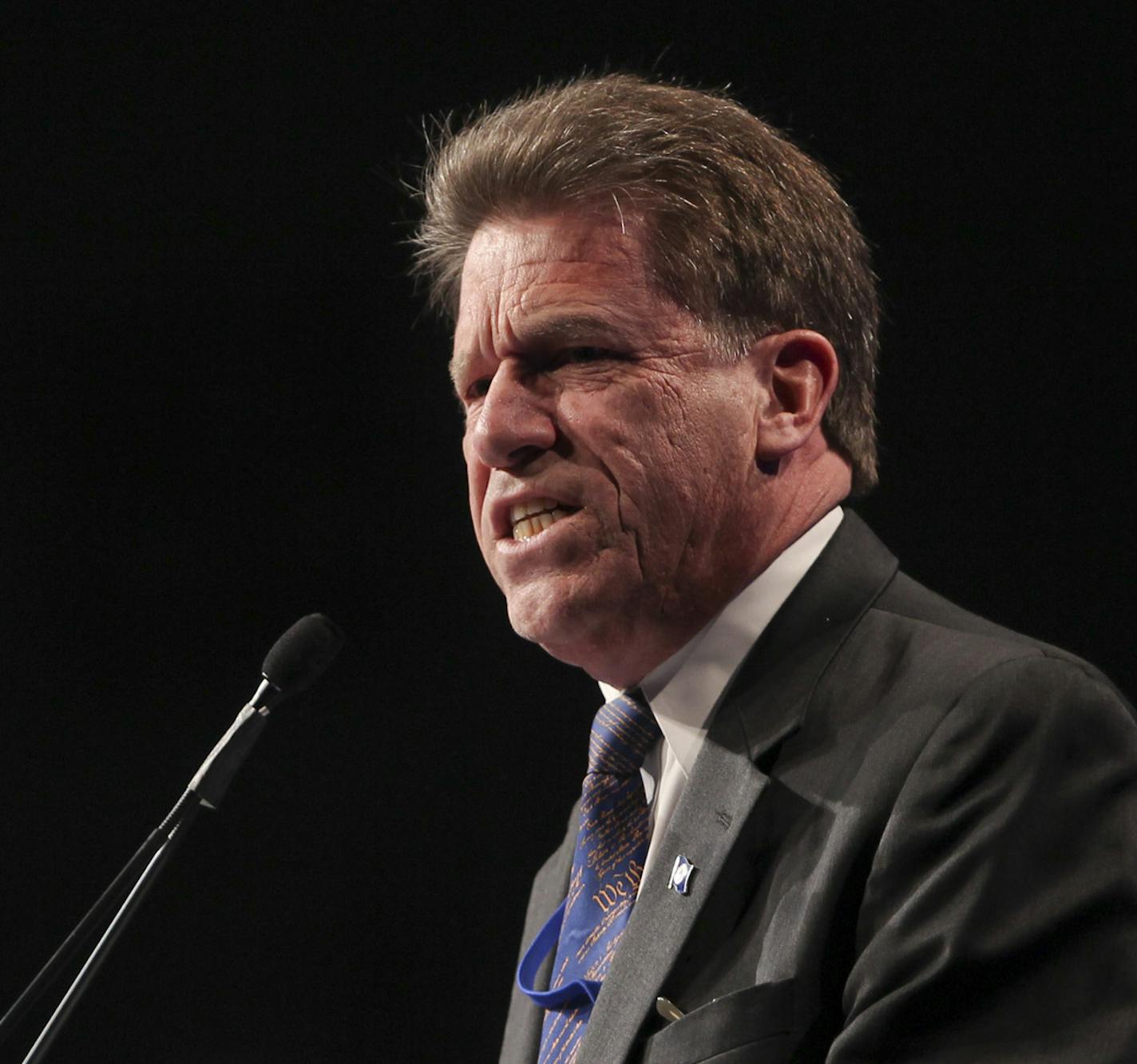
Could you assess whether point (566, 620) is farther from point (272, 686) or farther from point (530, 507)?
point (272, 686)

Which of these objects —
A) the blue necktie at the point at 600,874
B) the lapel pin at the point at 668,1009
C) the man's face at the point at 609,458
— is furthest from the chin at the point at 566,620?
the lapel pin at the point at 668,1009

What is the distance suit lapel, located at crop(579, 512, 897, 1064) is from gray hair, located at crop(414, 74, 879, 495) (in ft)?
0.86

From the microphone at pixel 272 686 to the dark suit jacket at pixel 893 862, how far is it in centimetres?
50

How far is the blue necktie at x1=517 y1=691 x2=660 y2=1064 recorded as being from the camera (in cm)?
165

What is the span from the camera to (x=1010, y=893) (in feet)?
4.13

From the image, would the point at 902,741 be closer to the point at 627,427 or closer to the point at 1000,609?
the point at 627,427

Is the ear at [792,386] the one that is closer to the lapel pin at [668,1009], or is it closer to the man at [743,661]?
the man at [743,661]

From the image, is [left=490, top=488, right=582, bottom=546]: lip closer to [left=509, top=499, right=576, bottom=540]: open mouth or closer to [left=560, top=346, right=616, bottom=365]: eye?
[left=509, top=499, right=576, bottom=540]: open mouth

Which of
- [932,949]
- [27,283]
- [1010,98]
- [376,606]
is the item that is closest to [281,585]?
[376,606]

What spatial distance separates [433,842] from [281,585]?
627 millimetres

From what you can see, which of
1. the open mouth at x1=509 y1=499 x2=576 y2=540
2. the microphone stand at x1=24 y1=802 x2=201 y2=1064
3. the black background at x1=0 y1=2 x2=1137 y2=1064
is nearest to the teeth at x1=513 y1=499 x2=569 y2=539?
the open mouth at x1=509 y1=499 x2=576 y2=540

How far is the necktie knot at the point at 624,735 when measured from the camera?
68.6 inches

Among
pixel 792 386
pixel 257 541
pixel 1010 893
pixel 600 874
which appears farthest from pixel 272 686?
pixel 257 541

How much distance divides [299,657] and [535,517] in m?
0.34
